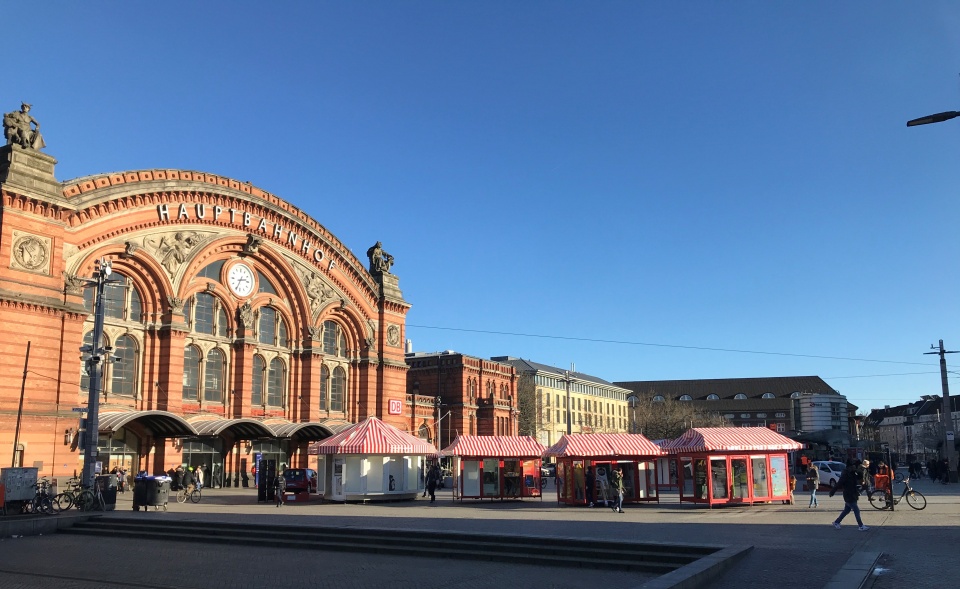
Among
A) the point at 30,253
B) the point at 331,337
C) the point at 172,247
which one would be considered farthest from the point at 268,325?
the point at 30,253

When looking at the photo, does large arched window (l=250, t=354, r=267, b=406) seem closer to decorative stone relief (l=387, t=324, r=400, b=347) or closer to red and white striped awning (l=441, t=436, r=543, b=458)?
decorative stone relief (l=387, t=324, r=400, b=347)

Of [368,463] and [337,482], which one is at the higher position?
[368,463]

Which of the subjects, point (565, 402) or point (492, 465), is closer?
point (492, 465)

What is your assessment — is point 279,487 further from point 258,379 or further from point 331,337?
point 331,337

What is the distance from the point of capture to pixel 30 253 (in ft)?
113

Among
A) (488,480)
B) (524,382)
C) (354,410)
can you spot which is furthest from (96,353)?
(524,382)

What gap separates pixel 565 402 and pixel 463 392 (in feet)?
117

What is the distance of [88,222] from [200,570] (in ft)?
84.9

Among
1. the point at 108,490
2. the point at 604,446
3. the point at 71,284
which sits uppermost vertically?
the point at 71,284

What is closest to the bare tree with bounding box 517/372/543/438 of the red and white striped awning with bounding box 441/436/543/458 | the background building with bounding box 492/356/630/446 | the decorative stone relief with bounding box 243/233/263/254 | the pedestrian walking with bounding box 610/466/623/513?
the background building with bounding box 492/356/630/446

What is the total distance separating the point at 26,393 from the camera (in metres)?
33.7

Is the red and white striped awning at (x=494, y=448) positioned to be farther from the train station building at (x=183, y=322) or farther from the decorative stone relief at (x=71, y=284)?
the decorative stone relief at (x=71, y=284)

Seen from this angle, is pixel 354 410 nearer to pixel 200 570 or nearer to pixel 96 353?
pixel 96 353

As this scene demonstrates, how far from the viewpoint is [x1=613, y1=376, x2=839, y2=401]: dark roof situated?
144875 mm
